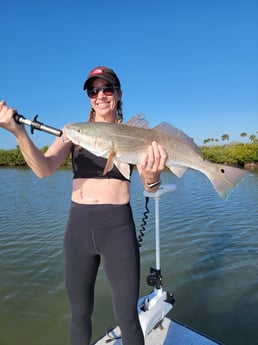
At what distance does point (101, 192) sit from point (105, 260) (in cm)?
63

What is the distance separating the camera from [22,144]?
92.9 inches

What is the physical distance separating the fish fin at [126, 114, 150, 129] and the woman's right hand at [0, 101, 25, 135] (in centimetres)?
104

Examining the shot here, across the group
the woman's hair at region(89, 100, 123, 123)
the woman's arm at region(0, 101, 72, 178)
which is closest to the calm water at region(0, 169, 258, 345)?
the woman's arm at region(0, 101, 72, 178)

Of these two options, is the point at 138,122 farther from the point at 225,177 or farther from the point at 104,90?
the point at 225,177

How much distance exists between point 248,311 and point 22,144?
493cm

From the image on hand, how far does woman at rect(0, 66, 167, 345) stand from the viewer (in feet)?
8.53

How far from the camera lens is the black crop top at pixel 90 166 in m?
2.72

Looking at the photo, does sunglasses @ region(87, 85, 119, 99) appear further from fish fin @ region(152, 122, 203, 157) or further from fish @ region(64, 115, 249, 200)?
fish fin @ region(152, 122, 203, 157)

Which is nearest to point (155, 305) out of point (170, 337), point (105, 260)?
point (170, 337)

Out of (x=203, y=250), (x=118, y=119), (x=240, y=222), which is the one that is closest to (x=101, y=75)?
(x=118, y=119)

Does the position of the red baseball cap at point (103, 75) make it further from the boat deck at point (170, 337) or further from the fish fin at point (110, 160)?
the boat deck at point (170, 337)

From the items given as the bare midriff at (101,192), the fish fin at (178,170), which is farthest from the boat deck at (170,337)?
the fish fin at (178,170)

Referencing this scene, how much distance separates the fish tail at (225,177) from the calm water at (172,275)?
10.2ft

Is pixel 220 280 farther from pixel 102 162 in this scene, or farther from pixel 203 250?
pixel 102 162
